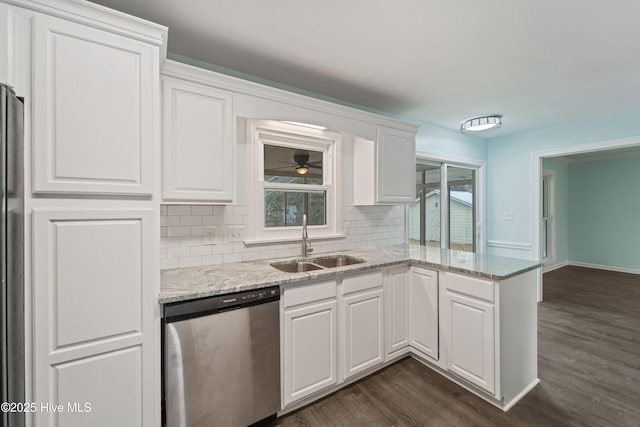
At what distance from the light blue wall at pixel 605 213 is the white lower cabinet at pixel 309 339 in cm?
713

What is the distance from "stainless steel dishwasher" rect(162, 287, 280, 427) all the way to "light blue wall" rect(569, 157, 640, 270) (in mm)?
7591

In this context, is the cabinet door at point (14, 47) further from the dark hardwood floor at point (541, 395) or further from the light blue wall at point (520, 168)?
the light blue wall at point (520, 168)

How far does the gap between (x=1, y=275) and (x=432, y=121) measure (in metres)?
4.06

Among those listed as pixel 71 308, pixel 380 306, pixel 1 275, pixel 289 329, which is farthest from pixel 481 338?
pixel 1 275

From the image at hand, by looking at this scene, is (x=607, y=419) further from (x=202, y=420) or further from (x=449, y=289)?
(x=202, y=420)

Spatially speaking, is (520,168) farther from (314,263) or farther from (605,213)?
(314,263)

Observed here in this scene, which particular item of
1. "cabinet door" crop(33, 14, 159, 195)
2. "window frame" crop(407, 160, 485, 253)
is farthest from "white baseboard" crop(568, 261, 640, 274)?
"cabinet door" crop(33, 14, 159, 195)

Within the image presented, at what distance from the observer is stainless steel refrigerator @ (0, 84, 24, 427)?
36.6 inches

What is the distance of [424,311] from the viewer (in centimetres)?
241

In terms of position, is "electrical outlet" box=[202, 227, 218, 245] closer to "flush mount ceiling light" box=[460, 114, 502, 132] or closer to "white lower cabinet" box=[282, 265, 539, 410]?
"white lower cabinet" box=[282, 265, 539, 410]

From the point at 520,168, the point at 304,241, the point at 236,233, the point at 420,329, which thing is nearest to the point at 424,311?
the point at 420,329

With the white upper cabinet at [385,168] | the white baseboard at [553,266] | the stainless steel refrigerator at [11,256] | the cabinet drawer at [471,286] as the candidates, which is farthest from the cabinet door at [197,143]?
the white baseboard at [553,266]

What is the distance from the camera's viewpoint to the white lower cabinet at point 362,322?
212cm

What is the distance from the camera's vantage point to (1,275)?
0.93 m
